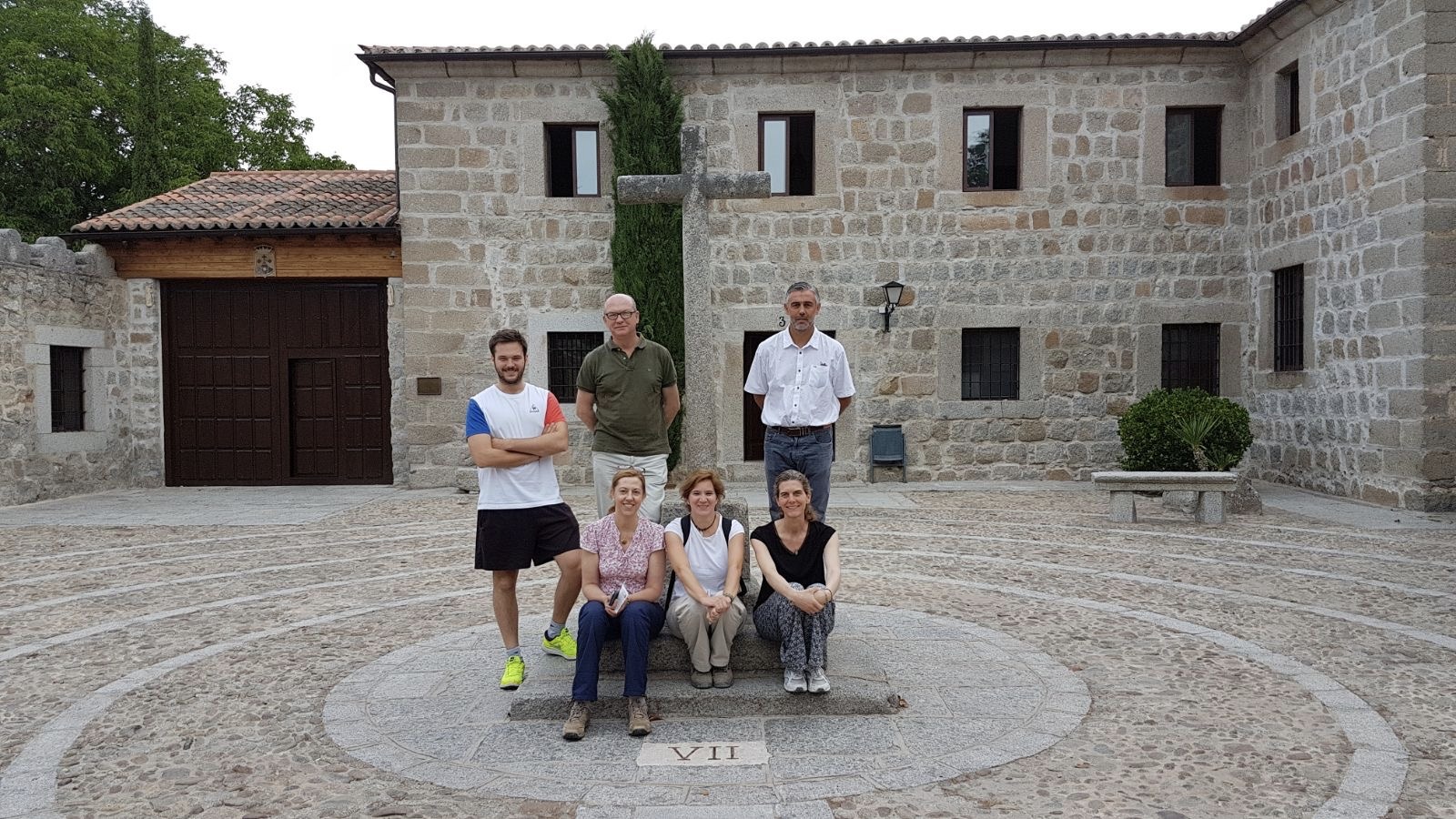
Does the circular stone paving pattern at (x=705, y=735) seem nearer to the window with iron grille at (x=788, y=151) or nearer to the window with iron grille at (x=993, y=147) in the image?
the window with iron grille at (x=788, y=151)

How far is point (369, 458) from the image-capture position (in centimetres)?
1435

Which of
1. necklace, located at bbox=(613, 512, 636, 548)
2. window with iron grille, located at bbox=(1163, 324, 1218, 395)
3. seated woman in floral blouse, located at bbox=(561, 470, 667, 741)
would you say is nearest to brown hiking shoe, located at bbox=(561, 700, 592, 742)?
seated woman in floral blouse, located at bbox=(561, 470, 667, 741)

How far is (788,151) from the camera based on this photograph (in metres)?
13.7

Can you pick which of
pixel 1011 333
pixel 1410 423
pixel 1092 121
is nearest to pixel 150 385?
pixel 1011 333

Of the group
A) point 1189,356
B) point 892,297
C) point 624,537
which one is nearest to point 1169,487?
point 1189,356

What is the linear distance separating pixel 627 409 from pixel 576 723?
156cm

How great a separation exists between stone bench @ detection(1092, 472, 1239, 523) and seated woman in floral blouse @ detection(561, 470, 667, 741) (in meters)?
7.17

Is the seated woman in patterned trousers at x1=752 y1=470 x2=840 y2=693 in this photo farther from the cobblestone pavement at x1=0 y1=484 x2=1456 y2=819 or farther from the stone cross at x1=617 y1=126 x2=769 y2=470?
the stone cross at x1=617 y1=126 x2=769 y2=470

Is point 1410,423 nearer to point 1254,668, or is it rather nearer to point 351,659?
point 1254,668

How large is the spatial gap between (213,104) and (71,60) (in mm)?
4232

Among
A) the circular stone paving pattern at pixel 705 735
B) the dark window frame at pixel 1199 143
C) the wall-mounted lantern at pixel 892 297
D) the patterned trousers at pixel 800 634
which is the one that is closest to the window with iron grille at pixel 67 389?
the circular stone paving pattern at pixel 705 735

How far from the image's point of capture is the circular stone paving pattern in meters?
3.54

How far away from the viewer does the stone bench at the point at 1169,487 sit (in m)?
9.95

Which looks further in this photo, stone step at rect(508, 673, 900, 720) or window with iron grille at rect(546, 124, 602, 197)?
window with iron grille at rect(546, 124, 602, 197)
